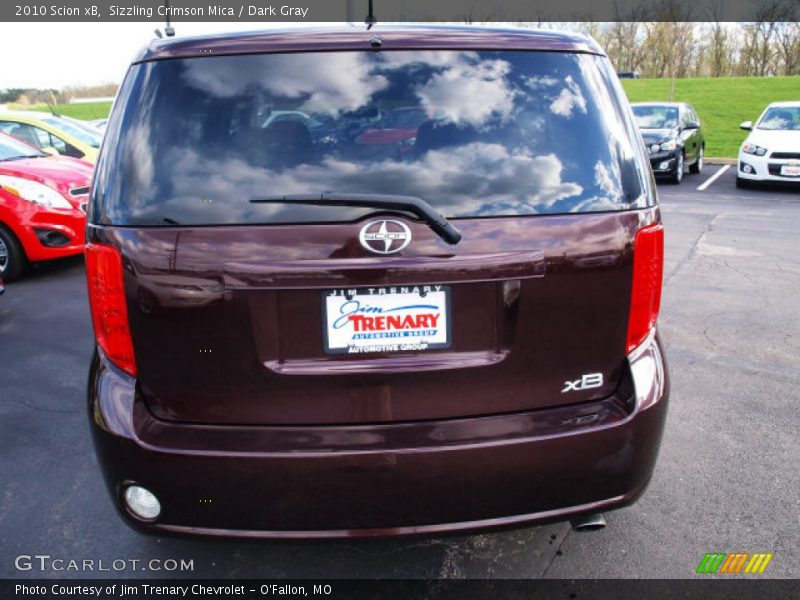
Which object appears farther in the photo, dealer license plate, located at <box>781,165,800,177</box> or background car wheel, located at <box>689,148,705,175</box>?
background car wheel, located at <box>689,148,705,175</box>

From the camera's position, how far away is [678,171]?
47.8 feet

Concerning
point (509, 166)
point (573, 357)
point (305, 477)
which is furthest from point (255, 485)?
point (509, 166)

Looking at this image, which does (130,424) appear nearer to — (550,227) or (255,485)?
(255,485)

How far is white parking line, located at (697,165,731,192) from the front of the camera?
1402cm

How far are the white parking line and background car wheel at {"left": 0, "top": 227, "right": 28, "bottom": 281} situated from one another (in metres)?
12.2

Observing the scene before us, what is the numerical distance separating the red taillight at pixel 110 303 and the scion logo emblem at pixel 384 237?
0.73 meters

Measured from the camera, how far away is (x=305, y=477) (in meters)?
1.91

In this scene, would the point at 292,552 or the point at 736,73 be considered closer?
the point at 292,552

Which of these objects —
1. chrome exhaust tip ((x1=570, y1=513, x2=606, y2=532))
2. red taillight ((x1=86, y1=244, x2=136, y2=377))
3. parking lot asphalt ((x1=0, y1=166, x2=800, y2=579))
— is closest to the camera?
red taillight ((x1=86, y1=244, x2=136, y2=377))

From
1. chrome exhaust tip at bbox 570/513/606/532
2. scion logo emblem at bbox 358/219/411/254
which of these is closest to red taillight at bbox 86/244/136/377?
scion logo emblem at bbox 358/219/411/254

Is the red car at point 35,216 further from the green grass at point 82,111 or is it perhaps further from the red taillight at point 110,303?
the green grass at point 82,111

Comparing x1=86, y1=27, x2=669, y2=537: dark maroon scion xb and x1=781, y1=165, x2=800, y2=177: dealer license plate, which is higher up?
x1=86, y1=27, x2=669, y2=537: dark maroon scion xb

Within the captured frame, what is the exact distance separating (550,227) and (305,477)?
1.02 m

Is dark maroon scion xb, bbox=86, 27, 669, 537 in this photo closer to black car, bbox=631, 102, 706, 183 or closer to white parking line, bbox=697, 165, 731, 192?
black car, bbox=631, 102, 706, 183
